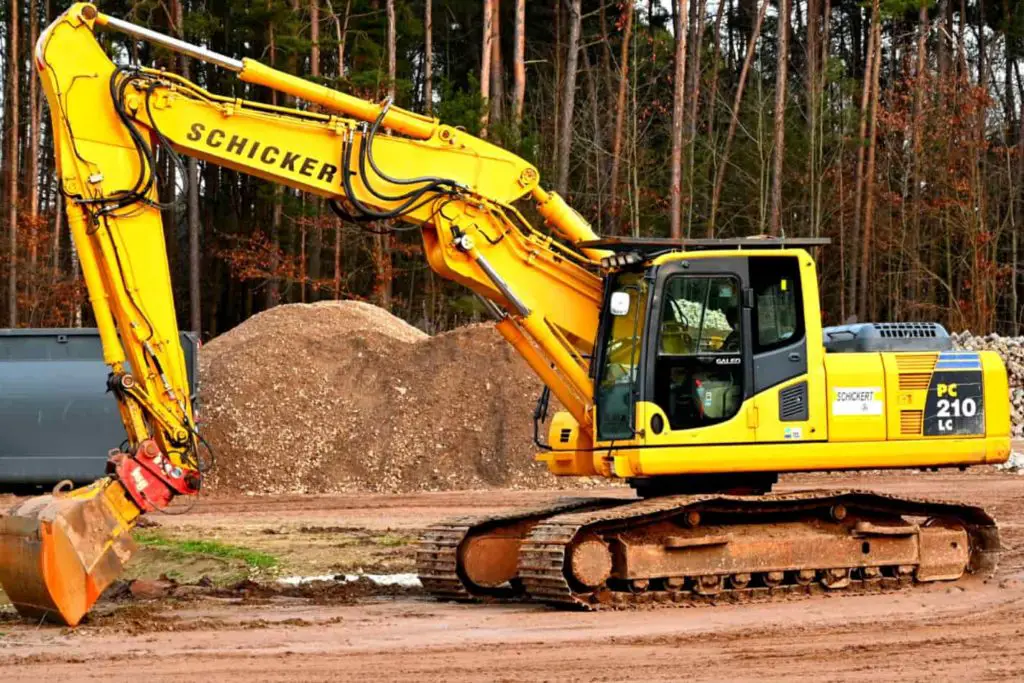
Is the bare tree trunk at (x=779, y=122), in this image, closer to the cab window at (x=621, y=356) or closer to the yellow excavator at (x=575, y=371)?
the yellow excavator at (x=575, y=371)

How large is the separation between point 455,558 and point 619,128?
2554cm

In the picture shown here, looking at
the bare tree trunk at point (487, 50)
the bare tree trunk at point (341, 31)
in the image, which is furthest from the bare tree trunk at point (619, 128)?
the bare tree trunk at point (341, 31)

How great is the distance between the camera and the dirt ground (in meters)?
9.05

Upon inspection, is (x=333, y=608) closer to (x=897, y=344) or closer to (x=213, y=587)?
(x=213, y=587)

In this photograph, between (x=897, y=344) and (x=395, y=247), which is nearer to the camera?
(x=897, y=344)

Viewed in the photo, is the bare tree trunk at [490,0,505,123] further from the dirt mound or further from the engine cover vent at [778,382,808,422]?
the engine cover vent at [778,382,808,422]

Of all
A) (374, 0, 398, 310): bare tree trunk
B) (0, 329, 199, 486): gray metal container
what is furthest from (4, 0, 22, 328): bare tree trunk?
(0, 329, 199, 486): gray metal container

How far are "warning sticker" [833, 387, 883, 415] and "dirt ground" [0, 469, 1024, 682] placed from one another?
4.83ft

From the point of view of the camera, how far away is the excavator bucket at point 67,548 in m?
10.4

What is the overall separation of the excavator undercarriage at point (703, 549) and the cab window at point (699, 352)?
699 mm

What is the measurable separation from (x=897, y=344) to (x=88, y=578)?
6.51m

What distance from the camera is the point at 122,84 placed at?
36.3 ft

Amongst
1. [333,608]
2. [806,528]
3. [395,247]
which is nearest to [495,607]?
[333,608]

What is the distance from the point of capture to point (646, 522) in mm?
11648
